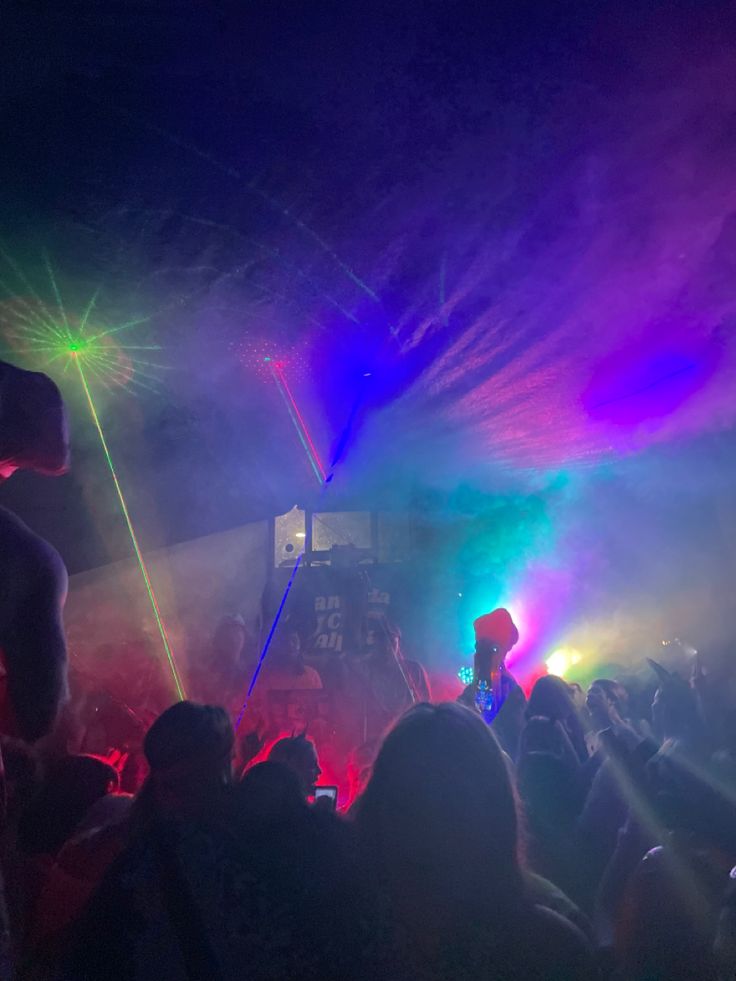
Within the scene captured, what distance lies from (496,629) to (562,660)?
6.98 m

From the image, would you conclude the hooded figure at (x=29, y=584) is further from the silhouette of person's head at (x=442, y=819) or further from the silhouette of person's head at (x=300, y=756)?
the silhouette of person's head at (x=300, y=756)

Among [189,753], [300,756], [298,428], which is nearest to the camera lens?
[189,753]

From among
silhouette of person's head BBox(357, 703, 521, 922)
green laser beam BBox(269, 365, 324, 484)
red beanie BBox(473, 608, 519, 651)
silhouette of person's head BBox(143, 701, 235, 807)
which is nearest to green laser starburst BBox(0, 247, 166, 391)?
green laser beam BBox(269, 365, 324, 484)

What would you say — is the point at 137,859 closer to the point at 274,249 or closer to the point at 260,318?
the point at 274,249

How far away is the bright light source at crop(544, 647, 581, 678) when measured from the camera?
11.9 meters

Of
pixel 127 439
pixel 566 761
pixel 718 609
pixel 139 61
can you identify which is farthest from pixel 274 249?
pixel 718 609

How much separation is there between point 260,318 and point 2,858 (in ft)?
10.8

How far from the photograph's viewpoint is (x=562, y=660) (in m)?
12.0

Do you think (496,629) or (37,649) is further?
(496,629)

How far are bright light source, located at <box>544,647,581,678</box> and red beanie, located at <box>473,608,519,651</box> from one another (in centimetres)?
615

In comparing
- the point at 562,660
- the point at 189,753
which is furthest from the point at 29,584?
the point at 562,660

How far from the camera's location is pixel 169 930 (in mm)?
1151

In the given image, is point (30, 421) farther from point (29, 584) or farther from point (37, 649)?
point (37, 649)

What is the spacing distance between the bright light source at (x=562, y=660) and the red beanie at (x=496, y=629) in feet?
20.2
